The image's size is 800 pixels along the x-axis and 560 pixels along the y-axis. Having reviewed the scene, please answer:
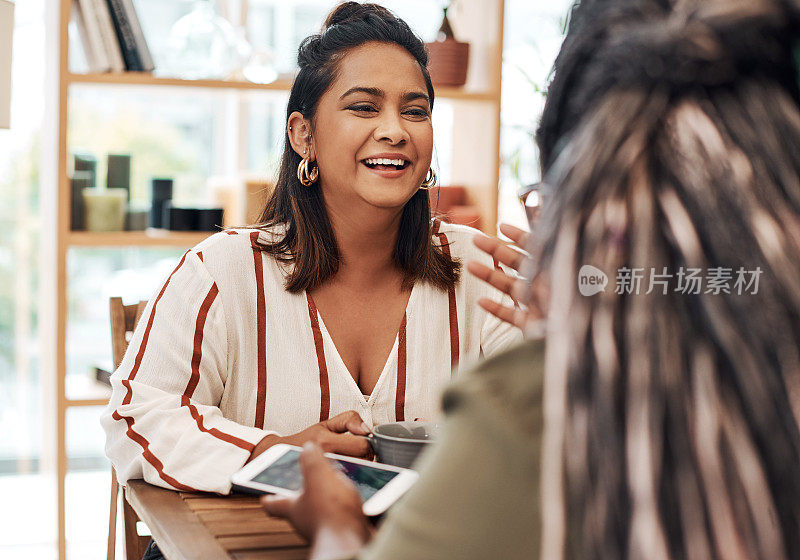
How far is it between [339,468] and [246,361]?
458 millimetres

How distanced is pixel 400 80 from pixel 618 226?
1.08 m

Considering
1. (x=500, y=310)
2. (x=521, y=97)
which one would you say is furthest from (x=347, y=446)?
(x=521, y=97)

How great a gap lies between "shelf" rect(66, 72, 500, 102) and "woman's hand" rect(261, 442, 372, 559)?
202cm

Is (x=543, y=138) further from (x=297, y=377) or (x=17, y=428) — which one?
(x=17, y=428)

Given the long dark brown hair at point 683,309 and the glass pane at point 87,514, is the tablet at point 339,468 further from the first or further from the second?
the glass pane at point 87,514

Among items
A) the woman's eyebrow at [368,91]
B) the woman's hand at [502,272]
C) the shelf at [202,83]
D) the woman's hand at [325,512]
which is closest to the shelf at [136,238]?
the shelf at [202,83]

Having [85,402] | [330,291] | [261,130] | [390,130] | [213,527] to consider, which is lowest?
[85,402]

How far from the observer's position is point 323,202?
1.66 meters

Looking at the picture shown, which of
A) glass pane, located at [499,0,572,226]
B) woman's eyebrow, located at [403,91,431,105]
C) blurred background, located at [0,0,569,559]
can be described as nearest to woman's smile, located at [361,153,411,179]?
woman's eyebrow, located at [403,91,431,105]

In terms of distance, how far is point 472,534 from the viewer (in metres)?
0.62

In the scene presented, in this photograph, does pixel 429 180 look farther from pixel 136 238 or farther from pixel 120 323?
pixel 136 238

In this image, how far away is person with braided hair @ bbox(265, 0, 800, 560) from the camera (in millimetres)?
555

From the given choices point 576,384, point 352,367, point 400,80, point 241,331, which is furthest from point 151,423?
point 576,384

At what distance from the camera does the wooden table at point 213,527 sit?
3.10 feet
